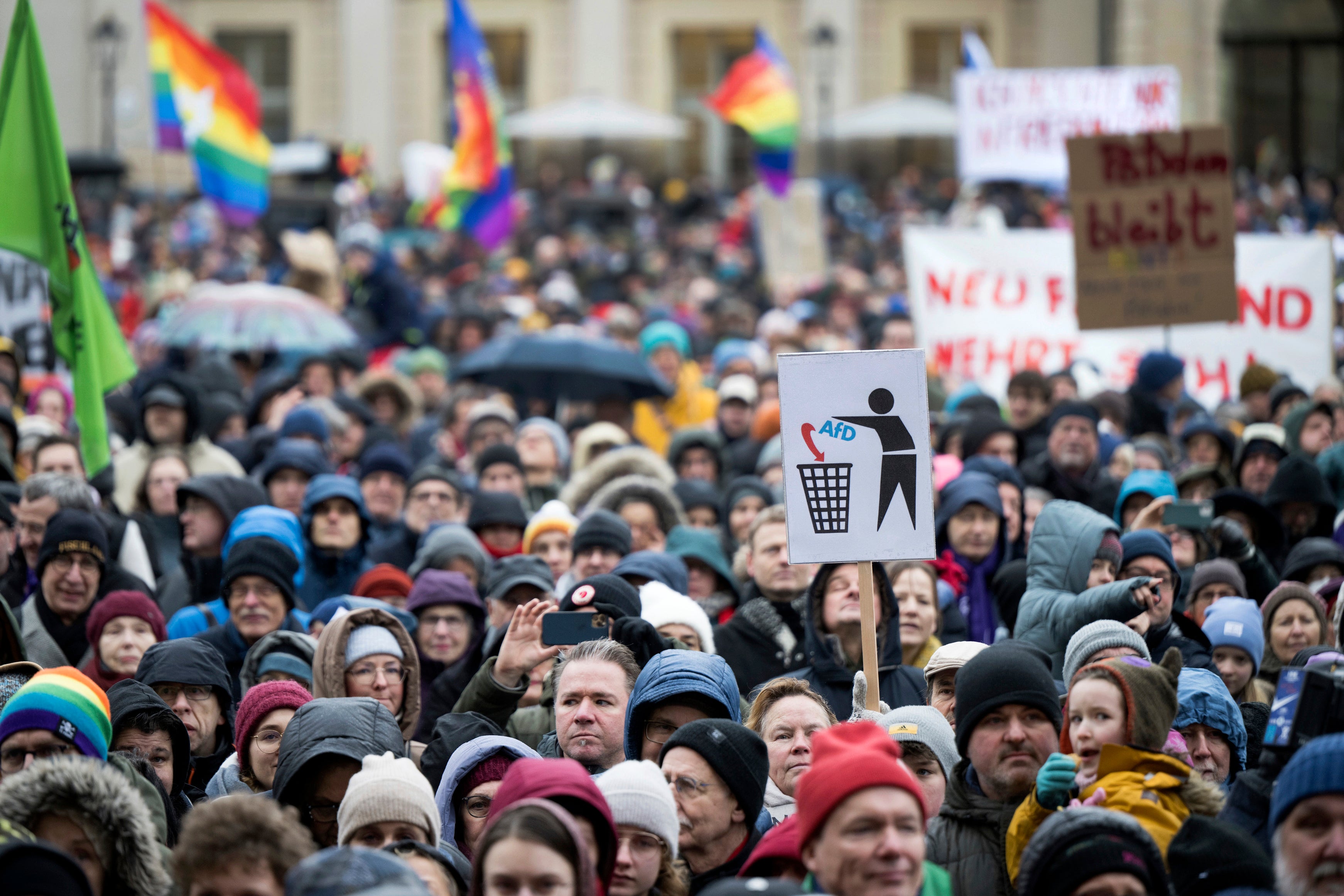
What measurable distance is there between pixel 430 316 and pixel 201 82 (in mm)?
2756

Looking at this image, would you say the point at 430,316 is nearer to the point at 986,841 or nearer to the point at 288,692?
the point at 288,692

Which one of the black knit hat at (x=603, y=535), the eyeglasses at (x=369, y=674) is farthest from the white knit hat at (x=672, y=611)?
the eyeglasses at (x=369, y=674)

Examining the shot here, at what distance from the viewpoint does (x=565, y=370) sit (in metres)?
10.4

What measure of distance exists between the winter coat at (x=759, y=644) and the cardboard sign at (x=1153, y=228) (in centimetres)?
402

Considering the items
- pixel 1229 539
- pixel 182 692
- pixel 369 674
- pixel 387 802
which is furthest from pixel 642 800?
pixel 1229 539

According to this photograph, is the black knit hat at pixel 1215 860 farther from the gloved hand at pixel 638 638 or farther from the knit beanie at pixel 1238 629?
the knit beanie at pixel 1238 629

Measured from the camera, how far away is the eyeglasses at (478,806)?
4.39 metres

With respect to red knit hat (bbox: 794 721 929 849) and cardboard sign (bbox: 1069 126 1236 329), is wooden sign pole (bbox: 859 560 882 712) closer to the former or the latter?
red knit hat (bbox: 794 721 929 849)

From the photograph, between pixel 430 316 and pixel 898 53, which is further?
pixel 898 53

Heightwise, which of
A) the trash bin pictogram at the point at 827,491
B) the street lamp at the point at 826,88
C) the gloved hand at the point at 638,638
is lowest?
the gloved hand at the point at 638,638

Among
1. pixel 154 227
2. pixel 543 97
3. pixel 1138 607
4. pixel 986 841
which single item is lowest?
pixel 986 841

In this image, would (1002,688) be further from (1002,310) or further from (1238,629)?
(1002,310)

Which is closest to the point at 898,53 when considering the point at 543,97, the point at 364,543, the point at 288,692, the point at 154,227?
the point at 543,97

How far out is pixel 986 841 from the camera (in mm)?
4055
